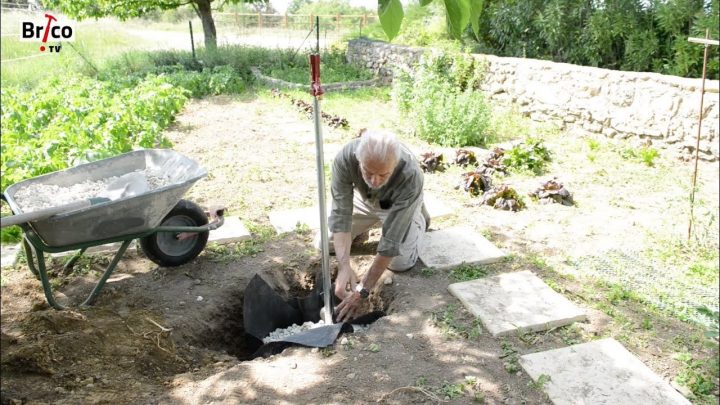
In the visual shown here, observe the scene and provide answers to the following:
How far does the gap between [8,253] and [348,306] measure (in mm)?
2541

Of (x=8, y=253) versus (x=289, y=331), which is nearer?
(x=289, y=331)

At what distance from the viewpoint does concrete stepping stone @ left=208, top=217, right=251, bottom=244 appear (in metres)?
4.50

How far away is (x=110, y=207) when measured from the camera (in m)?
3.24

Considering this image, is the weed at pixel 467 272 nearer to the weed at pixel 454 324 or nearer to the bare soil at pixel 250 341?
the bare soil at pixel 250 341

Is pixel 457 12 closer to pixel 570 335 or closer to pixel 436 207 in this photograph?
pixel 570 335

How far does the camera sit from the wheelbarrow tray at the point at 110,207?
10.4ft

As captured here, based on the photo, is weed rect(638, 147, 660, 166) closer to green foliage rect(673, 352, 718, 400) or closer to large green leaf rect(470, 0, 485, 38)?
green foliage rect(673, 352, 718, 400)

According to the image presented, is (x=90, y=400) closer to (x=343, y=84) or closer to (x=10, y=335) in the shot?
(x=10, y=335)

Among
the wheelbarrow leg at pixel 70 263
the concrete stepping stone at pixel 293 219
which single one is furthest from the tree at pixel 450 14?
the concrete stepping stone at pixel 293 219

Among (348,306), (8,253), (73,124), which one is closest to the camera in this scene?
(348,306)

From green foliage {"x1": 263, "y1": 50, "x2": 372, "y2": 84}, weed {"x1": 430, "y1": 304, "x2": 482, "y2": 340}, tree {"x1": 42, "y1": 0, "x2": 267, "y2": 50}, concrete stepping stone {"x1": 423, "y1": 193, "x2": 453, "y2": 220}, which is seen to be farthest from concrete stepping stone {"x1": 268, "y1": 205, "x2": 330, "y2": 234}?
tree {"x1": 42, "y1": 0, "x2": 267, "y2": 50}

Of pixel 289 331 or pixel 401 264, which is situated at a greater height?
pixel 401 264

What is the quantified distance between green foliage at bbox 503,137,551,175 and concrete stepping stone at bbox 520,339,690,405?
11.2 feet

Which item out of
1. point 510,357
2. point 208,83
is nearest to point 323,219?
point 510,357
